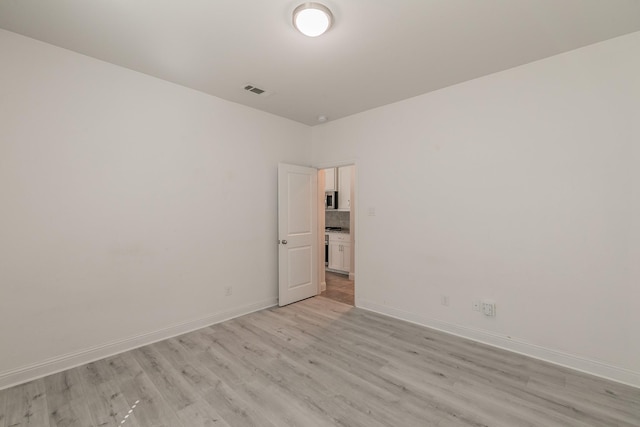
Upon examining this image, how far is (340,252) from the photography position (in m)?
5.91

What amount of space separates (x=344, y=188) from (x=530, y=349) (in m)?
4.34

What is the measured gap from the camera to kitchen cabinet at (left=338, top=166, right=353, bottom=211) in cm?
618

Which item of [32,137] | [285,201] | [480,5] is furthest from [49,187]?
[480,5]

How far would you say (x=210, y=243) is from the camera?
3.40 metres

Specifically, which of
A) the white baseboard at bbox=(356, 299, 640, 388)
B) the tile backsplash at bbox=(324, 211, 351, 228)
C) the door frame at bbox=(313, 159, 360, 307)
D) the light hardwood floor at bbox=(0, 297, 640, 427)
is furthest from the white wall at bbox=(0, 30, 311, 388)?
the tile backsplash at bbox=(324, 211, 351, 228)

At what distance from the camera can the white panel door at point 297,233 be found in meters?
4.03

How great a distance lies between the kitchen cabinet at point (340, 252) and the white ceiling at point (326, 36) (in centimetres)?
338

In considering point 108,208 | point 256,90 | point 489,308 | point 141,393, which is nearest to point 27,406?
point 141,393

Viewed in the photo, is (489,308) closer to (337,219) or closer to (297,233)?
(297,233)

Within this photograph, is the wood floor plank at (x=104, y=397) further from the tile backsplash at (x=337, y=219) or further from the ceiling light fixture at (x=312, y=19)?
the tile backsplash at (x=337, y=219)

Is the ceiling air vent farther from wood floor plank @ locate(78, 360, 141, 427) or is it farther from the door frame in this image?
wood floor plank @ locate(78, 360, 141, 427)

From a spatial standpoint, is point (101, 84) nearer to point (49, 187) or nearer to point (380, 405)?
point (49, 187)

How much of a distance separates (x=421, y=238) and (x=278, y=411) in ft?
7.79

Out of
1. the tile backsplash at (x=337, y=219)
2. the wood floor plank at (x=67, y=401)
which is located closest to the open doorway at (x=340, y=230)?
the tile backsplash at (x=337, y=219)
